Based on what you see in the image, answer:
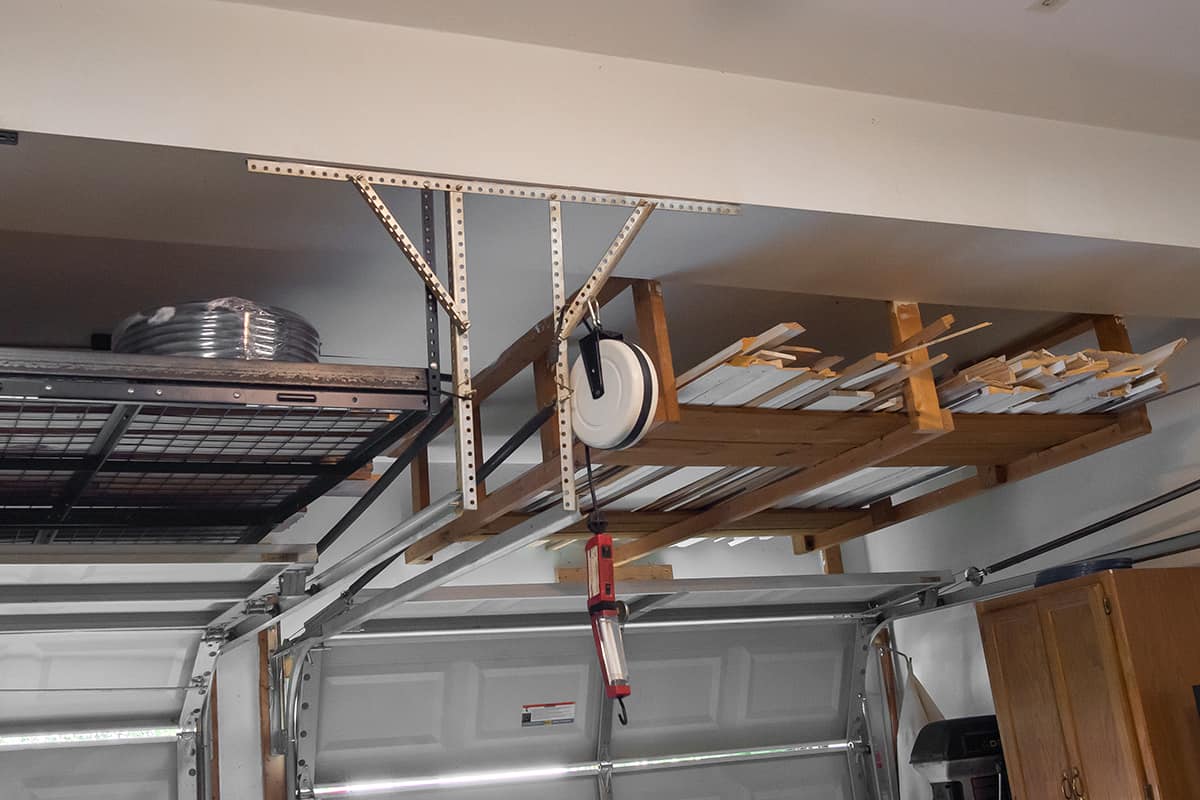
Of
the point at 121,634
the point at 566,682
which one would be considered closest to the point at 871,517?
the point at 566,682

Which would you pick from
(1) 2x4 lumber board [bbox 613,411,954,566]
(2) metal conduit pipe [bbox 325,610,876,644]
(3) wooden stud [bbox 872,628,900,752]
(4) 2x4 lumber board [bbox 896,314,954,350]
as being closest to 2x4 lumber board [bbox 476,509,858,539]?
(1) 2x4 lumber board [bbox 613,411,954,566]

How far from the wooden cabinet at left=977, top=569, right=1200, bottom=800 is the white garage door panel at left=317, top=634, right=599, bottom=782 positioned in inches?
74.5

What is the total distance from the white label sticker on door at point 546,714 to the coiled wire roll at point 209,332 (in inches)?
117

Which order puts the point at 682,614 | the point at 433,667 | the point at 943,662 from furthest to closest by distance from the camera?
the point at 943,662, the point at 682,614, the point at 433,667

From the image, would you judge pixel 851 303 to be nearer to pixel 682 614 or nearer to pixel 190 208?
pixel 682 614

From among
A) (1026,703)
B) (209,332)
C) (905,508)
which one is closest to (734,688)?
(905,508)

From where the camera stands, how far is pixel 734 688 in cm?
562

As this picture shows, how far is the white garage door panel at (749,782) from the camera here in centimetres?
533

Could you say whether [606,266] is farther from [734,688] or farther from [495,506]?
[734,688]

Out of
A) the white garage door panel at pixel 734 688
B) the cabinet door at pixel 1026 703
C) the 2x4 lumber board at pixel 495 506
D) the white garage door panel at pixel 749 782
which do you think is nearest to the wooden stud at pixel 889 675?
the white garage door panel at pixel 734 688

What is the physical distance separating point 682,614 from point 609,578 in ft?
10.2

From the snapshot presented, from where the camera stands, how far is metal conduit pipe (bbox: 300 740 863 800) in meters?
4.79

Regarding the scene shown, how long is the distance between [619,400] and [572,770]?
318cm

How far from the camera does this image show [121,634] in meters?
4.09
